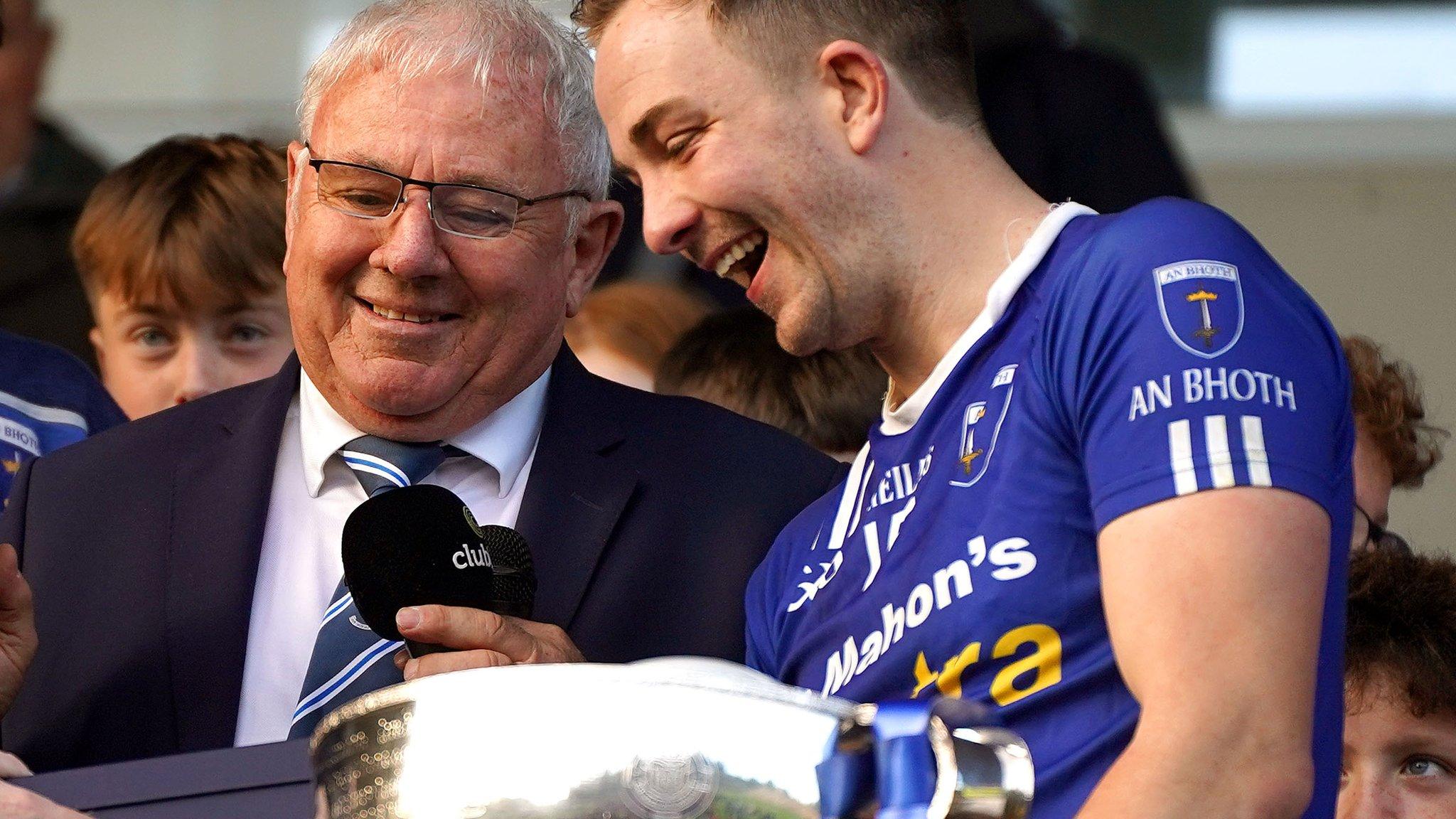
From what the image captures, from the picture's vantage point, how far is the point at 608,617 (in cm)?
270

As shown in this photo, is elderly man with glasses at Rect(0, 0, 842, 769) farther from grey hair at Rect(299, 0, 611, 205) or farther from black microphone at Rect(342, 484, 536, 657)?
black microphone at Rect(342, 484, 536, 657)

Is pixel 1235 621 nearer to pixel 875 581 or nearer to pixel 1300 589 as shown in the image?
pixel 1300 589

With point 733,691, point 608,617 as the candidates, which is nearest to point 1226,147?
point 608,617

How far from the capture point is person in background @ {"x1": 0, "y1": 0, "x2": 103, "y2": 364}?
4.55 meters

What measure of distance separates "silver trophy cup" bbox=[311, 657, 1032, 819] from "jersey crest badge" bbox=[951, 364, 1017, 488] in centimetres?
61

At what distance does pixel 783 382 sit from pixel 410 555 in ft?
4.92

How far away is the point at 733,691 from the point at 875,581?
0.73 metres

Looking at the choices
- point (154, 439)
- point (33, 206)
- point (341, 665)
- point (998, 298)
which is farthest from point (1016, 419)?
point (33, 206)

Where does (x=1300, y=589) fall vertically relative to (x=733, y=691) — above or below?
above

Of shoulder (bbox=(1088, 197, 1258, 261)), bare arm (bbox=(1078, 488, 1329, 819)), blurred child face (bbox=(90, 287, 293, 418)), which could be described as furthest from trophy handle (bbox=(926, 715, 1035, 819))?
blurred child face (bbox=(90, 287, 293, 418))

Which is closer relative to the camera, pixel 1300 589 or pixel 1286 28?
pixel 1300 589

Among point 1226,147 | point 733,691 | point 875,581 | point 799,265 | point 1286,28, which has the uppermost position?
point 1286,28

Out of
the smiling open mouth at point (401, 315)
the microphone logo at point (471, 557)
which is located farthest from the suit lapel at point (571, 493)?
the microphone logo at point (471, 557)

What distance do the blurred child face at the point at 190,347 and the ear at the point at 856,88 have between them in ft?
5.31
